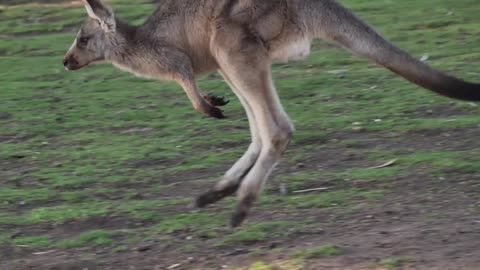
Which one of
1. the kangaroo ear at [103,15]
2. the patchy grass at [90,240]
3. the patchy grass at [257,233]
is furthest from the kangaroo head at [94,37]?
the patchy grass at [257,233]

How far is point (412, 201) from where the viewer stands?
231 inches

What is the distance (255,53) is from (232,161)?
1393 mm

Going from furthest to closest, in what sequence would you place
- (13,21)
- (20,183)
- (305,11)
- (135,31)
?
(13,21)
(20,183)
(135,31)
(305,11)

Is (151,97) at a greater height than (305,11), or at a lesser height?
lesser

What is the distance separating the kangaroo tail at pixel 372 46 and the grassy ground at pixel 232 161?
650 mm

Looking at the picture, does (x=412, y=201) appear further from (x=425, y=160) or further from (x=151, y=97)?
(x=151, y=97)

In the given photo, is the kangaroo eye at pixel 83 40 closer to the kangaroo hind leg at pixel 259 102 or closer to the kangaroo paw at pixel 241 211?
the kangaroo hind leg at pixel 259 102

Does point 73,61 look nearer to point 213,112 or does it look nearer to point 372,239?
point 213,112

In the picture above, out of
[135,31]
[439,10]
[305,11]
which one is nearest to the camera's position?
[305,11]

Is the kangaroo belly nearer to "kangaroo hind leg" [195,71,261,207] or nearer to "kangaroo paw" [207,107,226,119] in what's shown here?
"kangaroo hind leg" [195,71,261,207]

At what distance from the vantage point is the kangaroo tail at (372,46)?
536 centimetres

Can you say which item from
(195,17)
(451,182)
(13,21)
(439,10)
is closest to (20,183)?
(195,17)

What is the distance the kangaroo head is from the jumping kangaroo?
33 cm

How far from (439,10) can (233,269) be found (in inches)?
287
